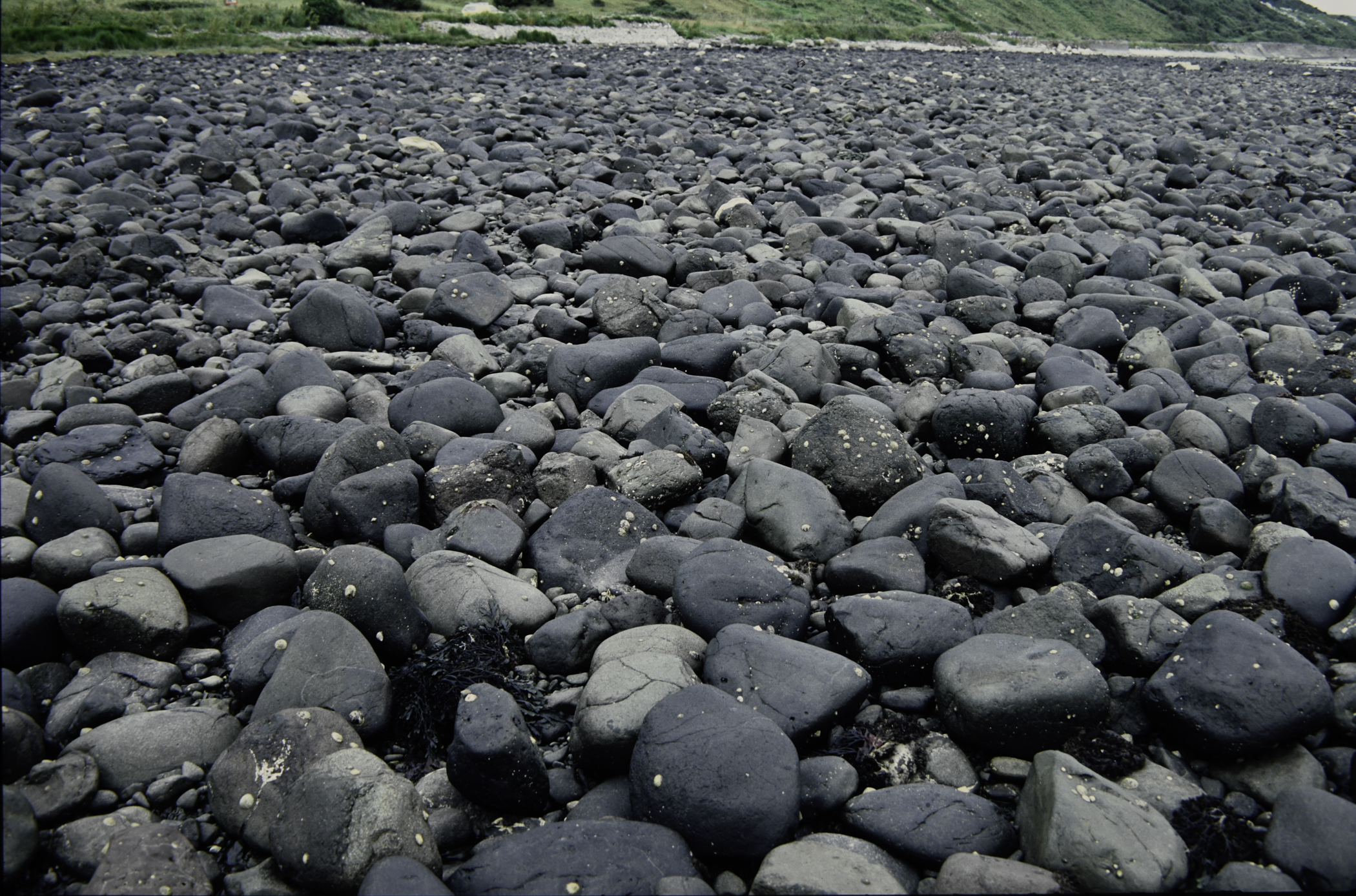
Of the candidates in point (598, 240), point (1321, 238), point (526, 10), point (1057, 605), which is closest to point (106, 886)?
point (1057, 605)

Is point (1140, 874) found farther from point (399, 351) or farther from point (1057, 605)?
point (399, 351)

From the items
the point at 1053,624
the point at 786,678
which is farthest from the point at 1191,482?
the point at 786,678

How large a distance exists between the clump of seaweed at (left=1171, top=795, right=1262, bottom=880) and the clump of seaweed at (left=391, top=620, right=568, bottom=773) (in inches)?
68.6

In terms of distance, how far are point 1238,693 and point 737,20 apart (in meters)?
41.1

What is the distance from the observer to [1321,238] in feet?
22.4

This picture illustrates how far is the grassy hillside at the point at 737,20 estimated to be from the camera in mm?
18453

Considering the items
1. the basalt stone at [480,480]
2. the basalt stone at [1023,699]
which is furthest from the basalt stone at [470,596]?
the basalt stone at [1023,699]

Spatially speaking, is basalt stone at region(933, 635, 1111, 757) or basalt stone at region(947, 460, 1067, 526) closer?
basalt stone at region(933, 635, 1111, 757)

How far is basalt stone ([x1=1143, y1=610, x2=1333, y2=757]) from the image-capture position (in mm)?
2268

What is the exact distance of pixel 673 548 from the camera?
307 centimetres

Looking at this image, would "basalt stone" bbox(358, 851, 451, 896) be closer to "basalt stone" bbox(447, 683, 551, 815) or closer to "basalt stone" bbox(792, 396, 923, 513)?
"basalt stone" bbox(447, 683, 551, 815)

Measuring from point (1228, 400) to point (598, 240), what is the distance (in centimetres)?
452

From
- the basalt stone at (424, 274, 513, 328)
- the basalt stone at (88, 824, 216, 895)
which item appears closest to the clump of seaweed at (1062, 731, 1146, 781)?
the basalt stone at (88, 824, 216, 895)

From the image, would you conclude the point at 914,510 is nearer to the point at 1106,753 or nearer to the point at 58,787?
the point at 1106,753
